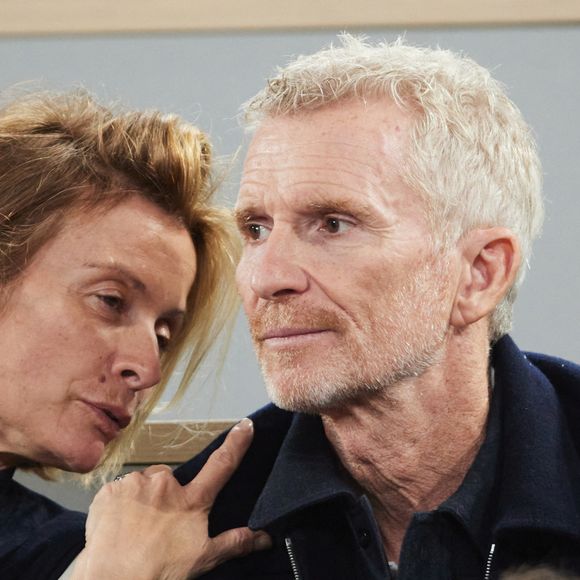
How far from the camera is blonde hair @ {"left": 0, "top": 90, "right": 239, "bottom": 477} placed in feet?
6.35

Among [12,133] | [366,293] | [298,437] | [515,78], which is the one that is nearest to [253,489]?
[298,437]

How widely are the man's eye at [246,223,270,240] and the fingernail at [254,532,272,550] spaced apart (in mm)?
439

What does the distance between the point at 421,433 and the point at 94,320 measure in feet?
1.92

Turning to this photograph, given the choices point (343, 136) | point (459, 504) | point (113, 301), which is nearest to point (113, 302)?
point (113, 301)

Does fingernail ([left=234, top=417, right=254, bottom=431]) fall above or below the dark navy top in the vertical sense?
above

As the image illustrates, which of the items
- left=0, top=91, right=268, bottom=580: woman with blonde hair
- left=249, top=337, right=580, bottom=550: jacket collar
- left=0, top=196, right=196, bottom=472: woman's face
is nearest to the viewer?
left=249, top=337, right=580, bottom=550: jacket collar

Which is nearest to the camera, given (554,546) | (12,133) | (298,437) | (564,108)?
(554,546)

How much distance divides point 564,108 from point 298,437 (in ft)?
2.97

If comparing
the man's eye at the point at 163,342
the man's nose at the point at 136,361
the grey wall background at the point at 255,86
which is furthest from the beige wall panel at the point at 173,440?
the man's nose at the point at 136,361

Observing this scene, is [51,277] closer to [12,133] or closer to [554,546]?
[12,133]

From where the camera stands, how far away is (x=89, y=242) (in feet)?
6.23

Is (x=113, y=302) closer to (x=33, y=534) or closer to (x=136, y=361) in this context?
(x=136, y=361)

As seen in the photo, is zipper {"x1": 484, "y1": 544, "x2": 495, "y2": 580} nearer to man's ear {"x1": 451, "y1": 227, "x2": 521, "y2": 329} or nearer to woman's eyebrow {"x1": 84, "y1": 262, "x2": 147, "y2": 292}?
man's ear {"x1": 451, "y1": 227, "x2": 521, "y2": 329}

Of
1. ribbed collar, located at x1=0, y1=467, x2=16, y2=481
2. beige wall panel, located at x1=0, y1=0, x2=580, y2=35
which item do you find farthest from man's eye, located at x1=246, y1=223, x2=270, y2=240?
beige wall panel, located at x1=0, y1=0, x2=580, y2=35
